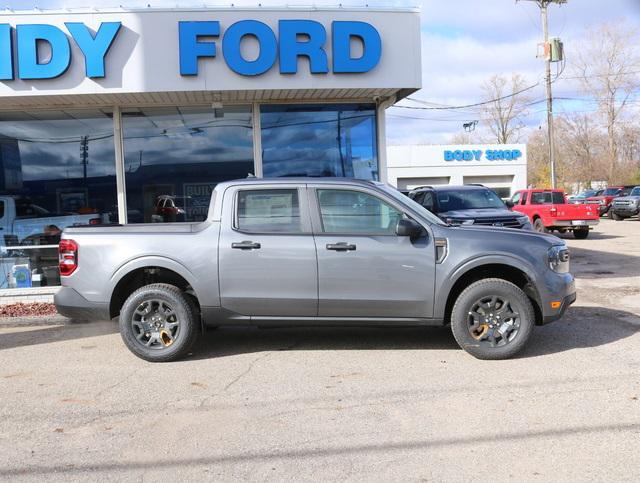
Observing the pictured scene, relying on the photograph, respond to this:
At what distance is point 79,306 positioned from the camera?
624 cm

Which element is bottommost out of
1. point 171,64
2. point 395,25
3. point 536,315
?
point 536,315

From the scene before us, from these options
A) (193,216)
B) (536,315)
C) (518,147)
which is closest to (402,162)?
(518,147)

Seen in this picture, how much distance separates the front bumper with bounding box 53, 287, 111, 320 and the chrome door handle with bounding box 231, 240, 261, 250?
154 cm

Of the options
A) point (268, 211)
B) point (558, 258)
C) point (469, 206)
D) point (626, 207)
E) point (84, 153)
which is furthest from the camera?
point (626, 207)

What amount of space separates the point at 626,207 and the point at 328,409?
1172 inches

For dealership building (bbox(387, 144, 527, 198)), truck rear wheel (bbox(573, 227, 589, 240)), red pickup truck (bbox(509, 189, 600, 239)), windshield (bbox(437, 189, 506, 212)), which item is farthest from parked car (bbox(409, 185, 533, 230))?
dealership building (bbox(387, 144, 527, 198))

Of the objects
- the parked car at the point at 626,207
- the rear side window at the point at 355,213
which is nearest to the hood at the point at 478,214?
the rear side window at the point at 355,213

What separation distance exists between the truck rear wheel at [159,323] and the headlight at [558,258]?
3734mm

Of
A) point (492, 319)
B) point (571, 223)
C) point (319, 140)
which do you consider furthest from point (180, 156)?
point (571, 223)

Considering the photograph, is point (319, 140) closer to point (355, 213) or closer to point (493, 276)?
point (355, 213)

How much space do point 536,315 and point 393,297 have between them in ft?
5.08

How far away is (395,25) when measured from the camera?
9.56m

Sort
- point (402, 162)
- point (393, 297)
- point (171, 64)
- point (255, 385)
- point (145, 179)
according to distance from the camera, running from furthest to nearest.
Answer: point (402, 162) → point (145, 179) → point (171, 64) → point (393, 297) → point (255, 385)

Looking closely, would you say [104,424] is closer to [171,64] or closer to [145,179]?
[171,64]
